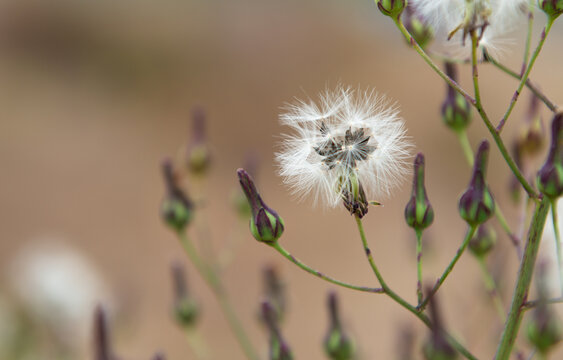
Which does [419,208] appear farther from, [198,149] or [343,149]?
[198,149]

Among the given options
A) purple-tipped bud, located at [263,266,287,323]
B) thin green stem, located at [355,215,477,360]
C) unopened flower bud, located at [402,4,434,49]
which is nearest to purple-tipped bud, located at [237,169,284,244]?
thin green stem, located at [355,215,477,360]

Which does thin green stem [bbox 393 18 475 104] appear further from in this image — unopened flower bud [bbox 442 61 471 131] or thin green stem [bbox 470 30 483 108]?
unopened flower bud [bbox 442 61 471 131]

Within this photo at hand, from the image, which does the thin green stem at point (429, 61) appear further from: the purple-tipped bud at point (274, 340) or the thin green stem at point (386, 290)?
the purple-tipped bud at point (274, 340)

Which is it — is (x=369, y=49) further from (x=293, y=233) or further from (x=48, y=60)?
(x=48, y=60)

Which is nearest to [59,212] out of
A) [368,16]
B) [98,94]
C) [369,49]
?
[98,94]

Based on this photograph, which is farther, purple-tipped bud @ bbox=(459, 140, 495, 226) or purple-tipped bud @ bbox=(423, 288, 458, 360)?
purple-tipped bud @ bbox=(423, 288, 458, 360)

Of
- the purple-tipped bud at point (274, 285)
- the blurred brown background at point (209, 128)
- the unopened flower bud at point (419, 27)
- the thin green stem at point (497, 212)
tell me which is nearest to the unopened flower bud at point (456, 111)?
the thin green stem at point (497, 212)
